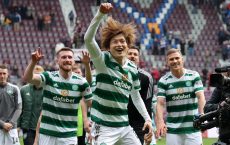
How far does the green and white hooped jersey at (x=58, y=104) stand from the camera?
27.3 feet

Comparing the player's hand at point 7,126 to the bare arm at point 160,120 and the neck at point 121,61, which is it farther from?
the neck at point 121,61

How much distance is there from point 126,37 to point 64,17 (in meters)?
23.0

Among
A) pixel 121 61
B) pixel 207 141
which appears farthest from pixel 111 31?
pixel 207 141

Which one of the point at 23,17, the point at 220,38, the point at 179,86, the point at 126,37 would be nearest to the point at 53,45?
the point at 23,17

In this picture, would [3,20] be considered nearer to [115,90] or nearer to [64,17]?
[64,17]

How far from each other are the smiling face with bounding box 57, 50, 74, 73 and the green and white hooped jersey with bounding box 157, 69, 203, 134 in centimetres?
157

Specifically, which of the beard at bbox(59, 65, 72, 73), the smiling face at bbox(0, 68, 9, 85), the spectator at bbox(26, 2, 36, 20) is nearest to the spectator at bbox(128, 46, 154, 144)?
the beard at bbox(59, 65, 72, 73)

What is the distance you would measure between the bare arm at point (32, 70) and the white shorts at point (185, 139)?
7.31 ft

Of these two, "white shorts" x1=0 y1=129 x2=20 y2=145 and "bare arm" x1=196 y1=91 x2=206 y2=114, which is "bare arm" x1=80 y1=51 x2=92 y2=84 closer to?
"bare arm" x1=196 y1=91 x2=206 y2=114

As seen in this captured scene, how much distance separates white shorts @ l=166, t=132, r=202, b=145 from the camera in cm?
912

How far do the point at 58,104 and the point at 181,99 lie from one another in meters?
1.84

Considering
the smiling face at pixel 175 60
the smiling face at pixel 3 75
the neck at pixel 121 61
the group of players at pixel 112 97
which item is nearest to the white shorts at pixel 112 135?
the group of players at pixel 112 97

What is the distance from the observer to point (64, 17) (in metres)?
30.2

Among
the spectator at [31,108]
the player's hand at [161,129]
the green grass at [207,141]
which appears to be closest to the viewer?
the player's hand at [161,129]
